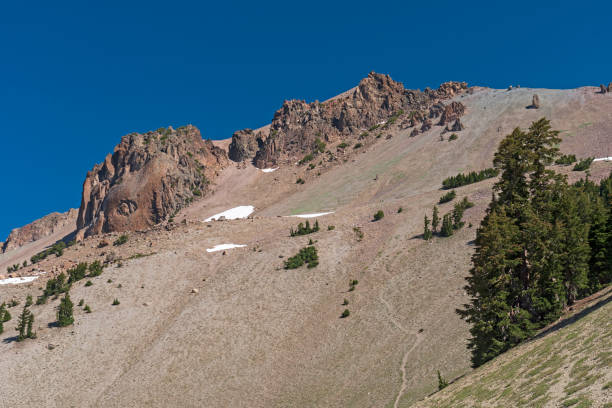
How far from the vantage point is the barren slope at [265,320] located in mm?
32500

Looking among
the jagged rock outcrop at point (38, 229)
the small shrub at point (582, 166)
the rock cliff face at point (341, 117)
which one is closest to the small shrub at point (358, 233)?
the small shrub at point (582, 166)

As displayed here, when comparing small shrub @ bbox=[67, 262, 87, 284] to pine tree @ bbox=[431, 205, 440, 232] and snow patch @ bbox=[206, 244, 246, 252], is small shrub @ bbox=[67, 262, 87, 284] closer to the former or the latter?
snow patch @ bbox=[206, 244, 246, 252]

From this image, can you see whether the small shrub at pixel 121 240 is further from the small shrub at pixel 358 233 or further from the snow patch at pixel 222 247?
the small shrub at pixel 358 233

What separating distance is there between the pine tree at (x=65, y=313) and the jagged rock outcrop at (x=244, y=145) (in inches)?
3029

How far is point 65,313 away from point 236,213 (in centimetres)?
4474

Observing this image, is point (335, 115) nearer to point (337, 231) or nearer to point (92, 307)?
point (337, 231)

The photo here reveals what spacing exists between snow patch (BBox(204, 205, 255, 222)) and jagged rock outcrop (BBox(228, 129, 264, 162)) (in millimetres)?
32151

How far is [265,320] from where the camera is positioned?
140 feet

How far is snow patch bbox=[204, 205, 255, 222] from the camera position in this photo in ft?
283

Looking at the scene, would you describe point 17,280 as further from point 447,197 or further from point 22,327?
point 447,197

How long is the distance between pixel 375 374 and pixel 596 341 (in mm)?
19150

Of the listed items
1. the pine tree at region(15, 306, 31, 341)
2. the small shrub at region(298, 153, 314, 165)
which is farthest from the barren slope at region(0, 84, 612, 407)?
the small shrub at region(298, 153, 314, 165)

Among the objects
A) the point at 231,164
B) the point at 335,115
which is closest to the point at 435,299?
the point at 231,164

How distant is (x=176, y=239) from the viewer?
68.3 meters
